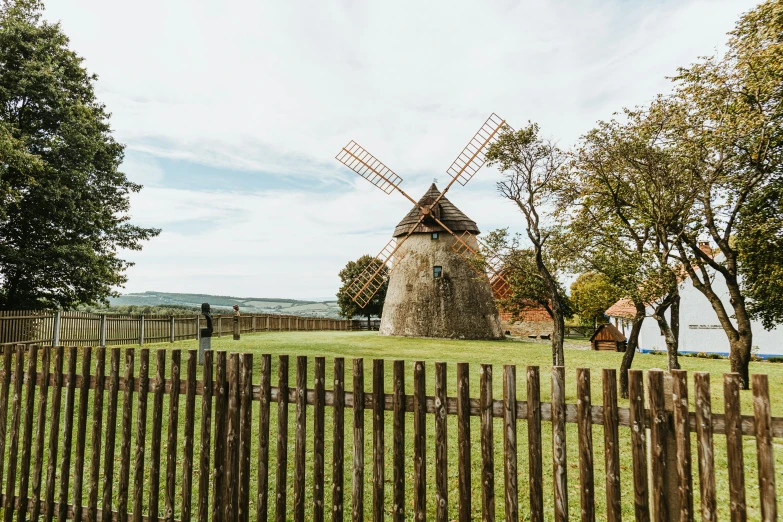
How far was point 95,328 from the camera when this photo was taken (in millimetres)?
15922

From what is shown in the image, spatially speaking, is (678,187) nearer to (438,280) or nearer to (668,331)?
(668,331)

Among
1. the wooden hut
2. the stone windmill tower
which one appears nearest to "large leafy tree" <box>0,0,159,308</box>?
the stone windmill tower

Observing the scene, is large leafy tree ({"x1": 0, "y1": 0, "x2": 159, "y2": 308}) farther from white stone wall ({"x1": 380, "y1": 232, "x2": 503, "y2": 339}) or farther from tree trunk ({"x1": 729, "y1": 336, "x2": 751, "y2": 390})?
tree trunk ({"x1": 729, "y1": 336, "x2": 751, "y2": 390})

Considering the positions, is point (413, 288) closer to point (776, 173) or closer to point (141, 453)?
point (776, 173)

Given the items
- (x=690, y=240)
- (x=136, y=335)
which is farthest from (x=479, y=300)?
(x=136, y=335)

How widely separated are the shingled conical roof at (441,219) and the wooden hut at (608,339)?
974cm

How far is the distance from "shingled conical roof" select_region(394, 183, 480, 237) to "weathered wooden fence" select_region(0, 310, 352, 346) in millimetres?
13073

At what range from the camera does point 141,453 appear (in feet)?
11.5

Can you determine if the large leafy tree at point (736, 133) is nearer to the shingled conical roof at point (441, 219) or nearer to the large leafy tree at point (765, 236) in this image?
the large leafy tree at point (765, 236)

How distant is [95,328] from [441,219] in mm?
19666

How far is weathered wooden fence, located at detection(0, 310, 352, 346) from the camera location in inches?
539

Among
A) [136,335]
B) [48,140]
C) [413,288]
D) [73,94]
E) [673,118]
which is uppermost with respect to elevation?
[73,94]

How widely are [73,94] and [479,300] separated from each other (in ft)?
78.6

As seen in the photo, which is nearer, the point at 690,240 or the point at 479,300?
the point at 690,240
